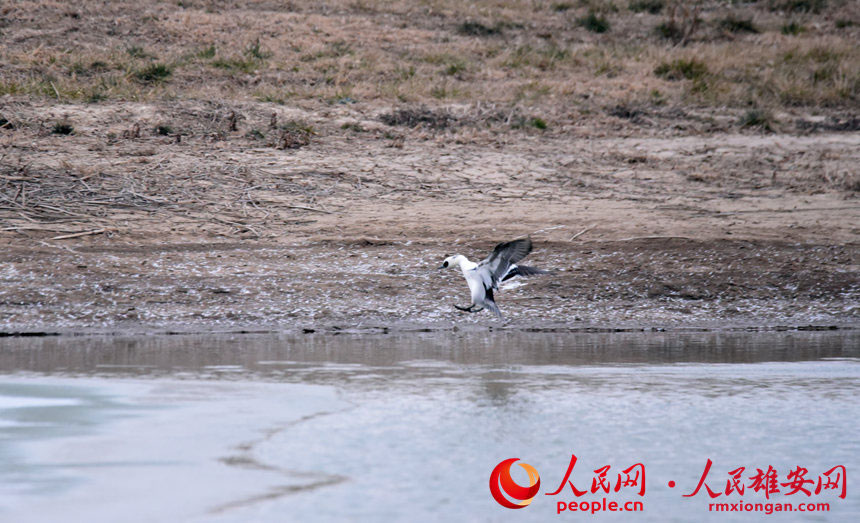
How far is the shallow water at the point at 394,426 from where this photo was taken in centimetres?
413

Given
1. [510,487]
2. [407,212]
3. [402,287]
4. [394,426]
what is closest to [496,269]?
[402,287]

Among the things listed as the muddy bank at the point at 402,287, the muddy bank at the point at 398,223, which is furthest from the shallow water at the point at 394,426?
the muddy bank at the point at 398,223

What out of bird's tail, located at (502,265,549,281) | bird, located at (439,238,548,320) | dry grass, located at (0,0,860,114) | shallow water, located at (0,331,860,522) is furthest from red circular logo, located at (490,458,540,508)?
dry grass, located at (0,0,860,114)

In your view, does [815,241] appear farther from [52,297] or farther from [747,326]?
[52,297]

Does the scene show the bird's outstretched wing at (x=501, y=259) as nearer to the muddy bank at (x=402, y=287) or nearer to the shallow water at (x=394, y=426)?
the shallow water at (x=394, y=426)

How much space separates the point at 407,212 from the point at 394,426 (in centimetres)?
699

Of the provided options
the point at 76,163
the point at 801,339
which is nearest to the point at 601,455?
the point at 801,339

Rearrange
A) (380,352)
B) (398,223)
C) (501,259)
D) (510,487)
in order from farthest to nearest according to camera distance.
A: (398,223), (501,259), (380,352), (510,487)

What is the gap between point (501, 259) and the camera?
26.4 ft

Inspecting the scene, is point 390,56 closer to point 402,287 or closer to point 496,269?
point 402,287

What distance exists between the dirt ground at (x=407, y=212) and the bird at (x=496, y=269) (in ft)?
3.61

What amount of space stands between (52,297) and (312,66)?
9218 mm

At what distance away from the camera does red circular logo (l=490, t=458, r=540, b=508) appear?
13.6 ft

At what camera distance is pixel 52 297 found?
9758mm
